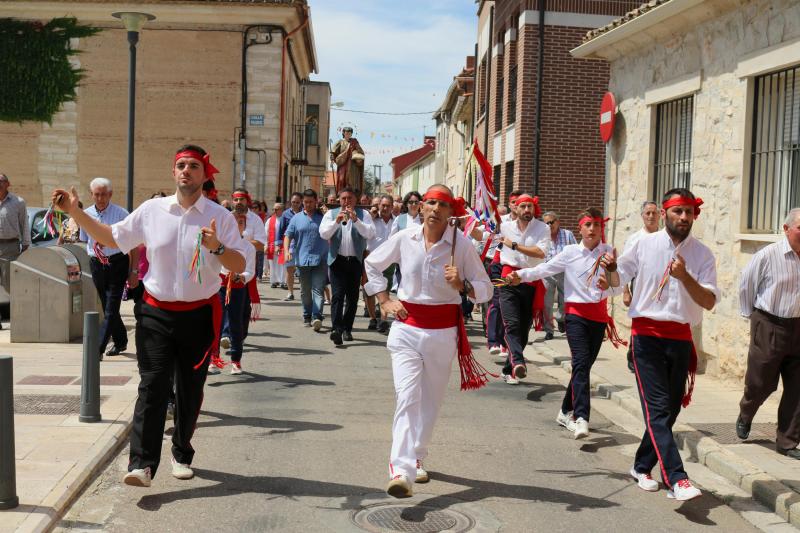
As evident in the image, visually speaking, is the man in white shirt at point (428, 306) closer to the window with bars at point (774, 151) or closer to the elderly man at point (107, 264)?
the elderly man at point (107, 264)

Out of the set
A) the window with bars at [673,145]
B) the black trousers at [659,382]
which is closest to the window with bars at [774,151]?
the window with bars at [673,145]

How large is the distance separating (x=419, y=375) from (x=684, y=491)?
170 centimetres

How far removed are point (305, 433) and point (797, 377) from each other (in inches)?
148

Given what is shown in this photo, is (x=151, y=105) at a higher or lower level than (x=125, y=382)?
higher

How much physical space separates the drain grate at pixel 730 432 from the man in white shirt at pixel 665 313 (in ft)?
4.66

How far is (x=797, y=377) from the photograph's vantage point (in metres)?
7.07

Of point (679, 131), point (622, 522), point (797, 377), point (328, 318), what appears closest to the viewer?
point (622, 522)

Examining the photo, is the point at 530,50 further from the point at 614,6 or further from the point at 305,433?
the point at 305,433

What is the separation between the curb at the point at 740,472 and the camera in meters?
5.62

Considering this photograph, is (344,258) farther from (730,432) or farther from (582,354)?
(730,432)

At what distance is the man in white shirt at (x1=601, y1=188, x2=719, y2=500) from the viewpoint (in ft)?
19.0

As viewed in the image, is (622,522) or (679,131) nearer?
(622,522)

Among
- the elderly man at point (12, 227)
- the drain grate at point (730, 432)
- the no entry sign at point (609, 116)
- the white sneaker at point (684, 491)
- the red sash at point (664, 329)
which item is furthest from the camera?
the no entry sign at point (609, 116)

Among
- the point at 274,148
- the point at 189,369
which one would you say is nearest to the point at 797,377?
the point at 189,369
